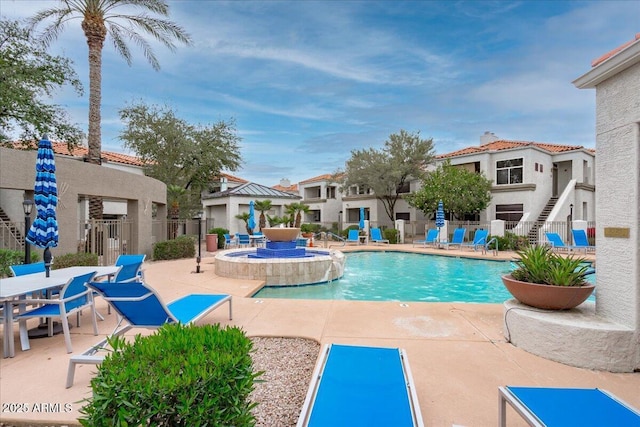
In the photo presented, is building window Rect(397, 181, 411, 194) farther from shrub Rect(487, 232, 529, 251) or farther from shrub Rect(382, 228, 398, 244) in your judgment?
shrub Rect(487, 232, 529, 251)

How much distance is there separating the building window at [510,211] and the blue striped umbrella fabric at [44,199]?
27.6 m

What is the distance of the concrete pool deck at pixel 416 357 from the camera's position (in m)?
3.17

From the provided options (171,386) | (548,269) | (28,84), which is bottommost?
(171,386)

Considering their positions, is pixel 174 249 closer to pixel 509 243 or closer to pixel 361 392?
pixel 361 392

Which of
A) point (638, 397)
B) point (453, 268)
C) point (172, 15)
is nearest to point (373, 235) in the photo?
point (453, 268)

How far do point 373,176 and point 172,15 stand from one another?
62.2 ft

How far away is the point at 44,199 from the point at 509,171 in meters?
28.2

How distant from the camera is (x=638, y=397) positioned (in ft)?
11.0

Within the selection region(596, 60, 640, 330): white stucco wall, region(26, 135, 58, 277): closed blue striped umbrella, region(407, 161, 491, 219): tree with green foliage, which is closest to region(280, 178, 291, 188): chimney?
region(407, 161, 491, 219): tree with green foliage

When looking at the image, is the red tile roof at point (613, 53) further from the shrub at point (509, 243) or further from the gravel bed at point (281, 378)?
the shrub at point (509, 243)

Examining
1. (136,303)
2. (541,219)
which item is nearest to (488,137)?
(541,219)

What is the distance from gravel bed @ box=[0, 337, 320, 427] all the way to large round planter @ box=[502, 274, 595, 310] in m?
3.11

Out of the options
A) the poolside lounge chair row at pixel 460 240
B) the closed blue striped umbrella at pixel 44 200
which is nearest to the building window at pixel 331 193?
the poolside lounge chair row at pixel 460 240

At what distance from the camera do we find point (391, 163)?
93.8ft
